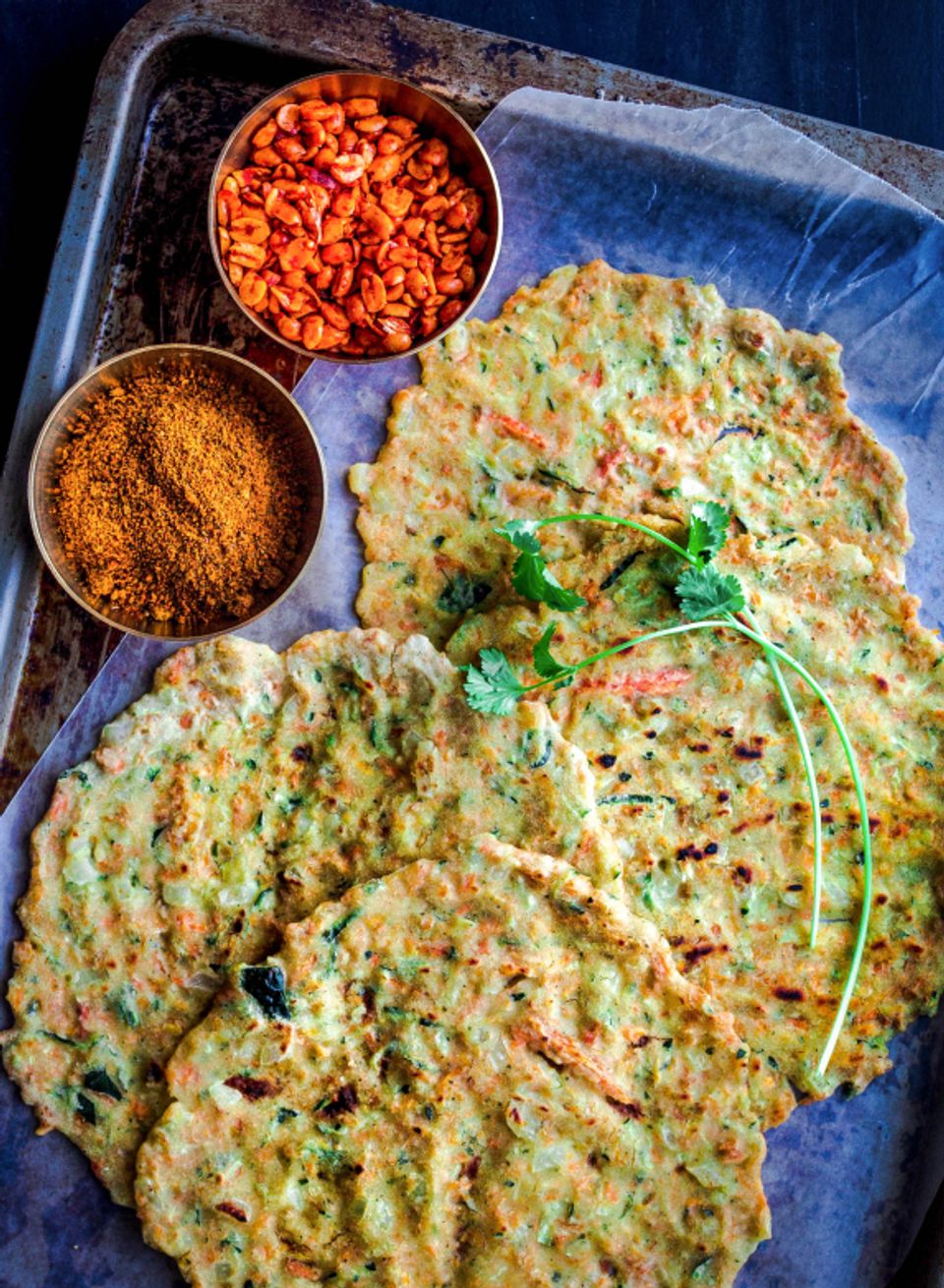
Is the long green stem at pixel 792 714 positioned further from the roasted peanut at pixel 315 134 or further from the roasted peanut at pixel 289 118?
the roasted peanut at pixel 289 118

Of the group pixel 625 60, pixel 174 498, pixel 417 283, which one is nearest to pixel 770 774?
pixel 417 283

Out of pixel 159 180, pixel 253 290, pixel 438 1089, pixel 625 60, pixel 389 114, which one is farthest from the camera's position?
pixel 625 60

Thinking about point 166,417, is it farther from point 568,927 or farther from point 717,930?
point 717,930

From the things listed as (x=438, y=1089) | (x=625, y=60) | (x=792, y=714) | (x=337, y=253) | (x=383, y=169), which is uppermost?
(x=625, y=60)

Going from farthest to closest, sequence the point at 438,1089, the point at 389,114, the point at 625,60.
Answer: the point at 625,60 < the point at 389,114 < the point at 438,1089

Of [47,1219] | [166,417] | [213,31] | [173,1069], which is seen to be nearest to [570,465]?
[166,417]

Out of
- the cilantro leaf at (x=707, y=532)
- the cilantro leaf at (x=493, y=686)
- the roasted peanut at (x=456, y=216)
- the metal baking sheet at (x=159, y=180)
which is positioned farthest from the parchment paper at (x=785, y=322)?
the cilantro leaf at (x=707, y=532)

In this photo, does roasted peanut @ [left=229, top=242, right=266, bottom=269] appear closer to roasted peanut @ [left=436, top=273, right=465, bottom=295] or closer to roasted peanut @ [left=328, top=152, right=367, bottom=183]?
roasted peanut @ [left=328, top=152, right=367, bottom=183]

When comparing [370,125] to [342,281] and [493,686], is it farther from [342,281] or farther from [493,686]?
[493,686]
